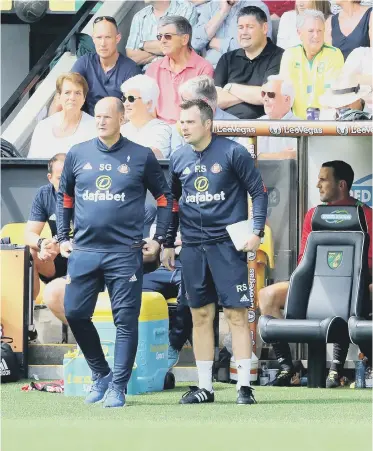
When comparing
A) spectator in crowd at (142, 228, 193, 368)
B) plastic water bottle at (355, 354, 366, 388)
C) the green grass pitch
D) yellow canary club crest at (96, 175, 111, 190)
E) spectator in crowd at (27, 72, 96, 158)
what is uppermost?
spectator in crowd at (27, 72, 96, 158)

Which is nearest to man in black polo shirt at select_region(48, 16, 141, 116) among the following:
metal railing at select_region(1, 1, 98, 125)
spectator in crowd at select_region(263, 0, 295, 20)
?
metal railing at select_region(1, 1, 98, 125)

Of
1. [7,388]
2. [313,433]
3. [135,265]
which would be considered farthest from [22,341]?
[313,433]

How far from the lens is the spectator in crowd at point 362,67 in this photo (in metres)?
11.2

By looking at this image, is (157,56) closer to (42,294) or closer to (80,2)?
(80,2)

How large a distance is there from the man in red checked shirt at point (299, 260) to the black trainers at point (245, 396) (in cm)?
147

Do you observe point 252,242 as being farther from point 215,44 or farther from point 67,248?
point 215,44

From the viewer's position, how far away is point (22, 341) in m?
10.4

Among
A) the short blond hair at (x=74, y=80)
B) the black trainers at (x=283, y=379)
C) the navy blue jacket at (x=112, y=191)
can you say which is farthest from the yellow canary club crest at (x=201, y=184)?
the short blond hair at (x=74, y=80)

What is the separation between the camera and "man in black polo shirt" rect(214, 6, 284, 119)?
12.5 meters

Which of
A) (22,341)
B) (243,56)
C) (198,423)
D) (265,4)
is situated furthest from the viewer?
(265,4)

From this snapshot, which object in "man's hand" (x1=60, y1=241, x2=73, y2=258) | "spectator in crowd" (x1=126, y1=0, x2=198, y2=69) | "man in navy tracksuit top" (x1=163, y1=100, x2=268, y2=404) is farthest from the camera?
"spectator in crowd" (x1=126, y1=0, x2=198, y2=69)

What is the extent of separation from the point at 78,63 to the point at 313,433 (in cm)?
718

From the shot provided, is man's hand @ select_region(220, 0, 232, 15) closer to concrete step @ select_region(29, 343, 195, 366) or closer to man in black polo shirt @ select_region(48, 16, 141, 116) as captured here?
man in black polo shirt @ select_region(48, 16, 141, 116)

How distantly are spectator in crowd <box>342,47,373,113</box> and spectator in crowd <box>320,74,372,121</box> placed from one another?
53 mm
